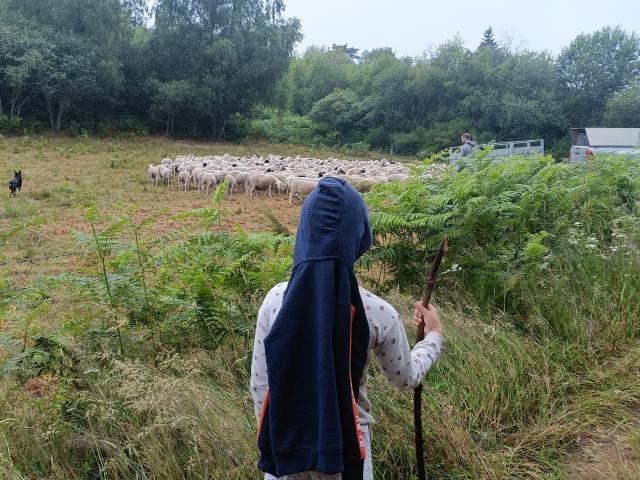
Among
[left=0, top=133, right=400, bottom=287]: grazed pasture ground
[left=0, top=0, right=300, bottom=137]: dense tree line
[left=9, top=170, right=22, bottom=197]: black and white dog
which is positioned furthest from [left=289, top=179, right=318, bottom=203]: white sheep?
[left=0, top=0, right=300, bottom=137]: dense tree line

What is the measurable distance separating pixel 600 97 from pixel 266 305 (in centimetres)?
5704

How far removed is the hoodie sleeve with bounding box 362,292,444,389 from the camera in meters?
1.86

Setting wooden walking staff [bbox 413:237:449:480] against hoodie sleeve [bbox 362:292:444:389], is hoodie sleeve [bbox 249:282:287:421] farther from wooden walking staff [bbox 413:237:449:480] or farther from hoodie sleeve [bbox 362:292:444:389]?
wooden walking staff [bbox 413:237:449:480]

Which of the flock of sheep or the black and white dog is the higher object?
the flock of sheep

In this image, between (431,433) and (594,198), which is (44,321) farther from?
(594,198)

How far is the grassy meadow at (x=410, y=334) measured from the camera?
115 inches

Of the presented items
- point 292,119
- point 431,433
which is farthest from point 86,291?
point 292,119

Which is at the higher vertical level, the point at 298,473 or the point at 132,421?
the point at 298,473

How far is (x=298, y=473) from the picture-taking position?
1.79 metres

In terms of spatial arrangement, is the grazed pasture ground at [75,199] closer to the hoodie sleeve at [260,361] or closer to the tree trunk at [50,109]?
the hoodie sleeve at [260,361]

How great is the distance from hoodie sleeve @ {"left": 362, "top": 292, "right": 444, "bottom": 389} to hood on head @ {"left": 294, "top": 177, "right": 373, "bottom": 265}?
242 mm

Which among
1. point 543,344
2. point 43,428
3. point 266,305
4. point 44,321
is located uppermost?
point 266,305

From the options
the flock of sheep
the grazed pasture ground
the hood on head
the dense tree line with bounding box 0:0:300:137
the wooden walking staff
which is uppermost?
the dense tree line with bounding box 0:0:300:137

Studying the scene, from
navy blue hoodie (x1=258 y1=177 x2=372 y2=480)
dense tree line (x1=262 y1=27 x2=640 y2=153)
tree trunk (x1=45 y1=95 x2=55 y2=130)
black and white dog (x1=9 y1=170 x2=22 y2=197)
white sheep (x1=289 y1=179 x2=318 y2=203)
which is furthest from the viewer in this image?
dense tree line (x1=262 y1=27 x2=640 y2=153)
